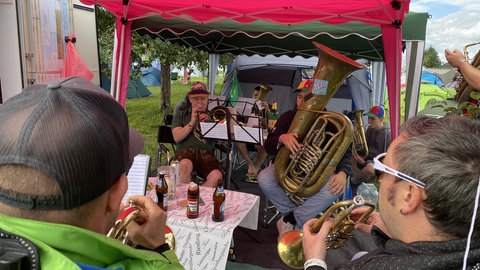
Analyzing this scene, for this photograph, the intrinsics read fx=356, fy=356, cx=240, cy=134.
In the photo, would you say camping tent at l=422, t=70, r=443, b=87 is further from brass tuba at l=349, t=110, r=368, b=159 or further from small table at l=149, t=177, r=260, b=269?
small table at l=149, t=177, r=260, b=269

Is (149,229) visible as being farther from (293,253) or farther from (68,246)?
(293,253)

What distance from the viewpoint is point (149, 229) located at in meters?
1.12

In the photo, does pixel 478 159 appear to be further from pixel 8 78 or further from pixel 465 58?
pixel 8 78

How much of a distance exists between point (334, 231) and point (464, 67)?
108 cm

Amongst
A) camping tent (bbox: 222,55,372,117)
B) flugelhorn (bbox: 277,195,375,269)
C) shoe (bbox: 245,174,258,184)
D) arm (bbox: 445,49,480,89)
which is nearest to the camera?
flugelhorn (bbox: 277,195,375,269)

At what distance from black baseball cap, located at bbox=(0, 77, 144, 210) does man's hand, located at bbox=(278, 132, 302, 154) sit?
8.20 ft

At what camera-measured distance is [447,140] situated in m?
1.02

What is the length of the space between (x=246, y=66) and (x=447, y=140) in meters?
7.39

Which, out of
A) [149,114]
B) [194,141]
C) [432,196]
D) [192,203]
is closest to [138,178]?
[192,203]

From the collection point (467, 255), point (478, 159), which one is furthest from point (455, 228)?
point (478, 159)

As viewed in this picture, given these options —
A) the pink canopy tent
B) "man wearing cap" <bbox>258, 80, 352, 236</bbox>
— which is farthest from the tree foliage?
"man wearing cap" <bbox>258, 80, 352, 236</bbox>

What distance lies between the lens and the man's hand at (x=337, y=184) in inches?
129

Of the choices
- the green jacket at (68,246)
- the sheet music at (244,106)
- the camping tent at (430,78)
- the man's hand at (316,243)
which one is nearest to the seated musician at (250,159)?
the sheet music at (244,106)

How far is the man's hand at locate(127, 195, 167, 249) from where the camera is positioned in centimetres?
112
